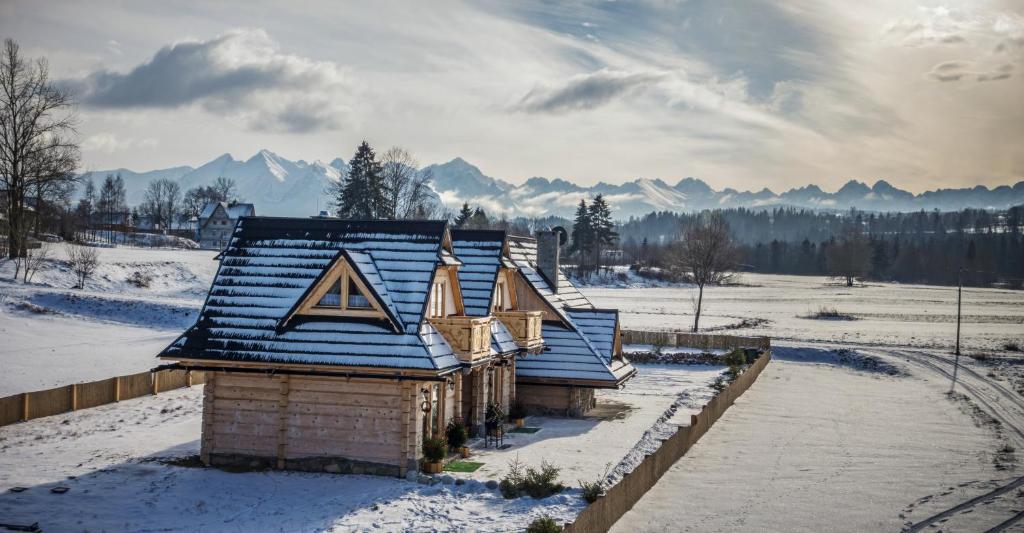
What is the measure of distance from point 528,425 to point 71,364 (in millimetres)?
20527

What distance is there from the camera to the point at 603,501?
15328 mm

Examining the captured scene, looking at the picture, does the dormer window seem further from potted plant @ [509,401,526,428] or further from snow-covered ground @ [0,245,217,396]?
snow-covered ground @ [0,245,217,396]

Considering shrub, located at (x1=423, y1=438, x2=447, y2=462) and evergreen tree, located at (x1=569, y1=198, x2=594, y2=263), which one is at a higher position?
evergreen tree, located at (x1=569, y1=198, x2=594, y2=263)

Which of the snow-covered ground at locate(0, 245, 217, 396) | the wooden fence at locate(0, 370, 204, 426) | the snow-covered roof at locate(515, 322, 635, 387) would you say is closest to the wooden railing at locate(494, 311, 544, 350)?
the snow-covered roof at locate(515, 322, 635, 387)

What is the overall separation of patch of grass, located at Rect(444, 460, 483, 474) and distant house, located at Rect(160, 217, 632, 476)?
1.05 m

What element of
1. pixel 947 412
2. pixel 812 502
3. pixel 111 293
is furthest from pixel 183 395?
pixel 947 412

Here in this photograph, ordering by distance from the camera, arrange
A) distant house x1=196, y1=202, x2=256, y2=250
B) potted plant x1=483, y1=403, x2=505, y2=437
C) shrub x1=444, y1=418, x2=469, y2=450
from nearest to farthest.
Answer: shrub x1=444, y1=418, x2=469, y2=450, potted plant x1=483, y1=403, x2=505, y2=437, distant house x1=196, y1=202, x2=256, y2=250

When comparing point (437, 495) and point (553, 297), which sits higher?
point (553, 297)

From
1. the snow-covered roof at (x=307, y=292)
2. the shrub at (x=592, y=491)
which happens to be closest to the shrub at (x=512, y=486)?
the shrub at (x=592, y=491)

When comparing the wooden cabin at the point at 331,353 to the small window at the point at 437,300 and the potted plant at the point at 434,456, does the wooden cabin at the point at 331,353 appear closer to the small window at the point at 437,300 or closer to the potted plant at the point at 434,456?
the small window at the point at 437,300

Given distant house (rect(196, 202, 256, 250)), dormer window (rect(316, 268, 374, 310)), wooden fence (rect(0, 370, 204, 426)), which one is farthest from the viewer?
distant house (rect(196, 202, 256, 250))

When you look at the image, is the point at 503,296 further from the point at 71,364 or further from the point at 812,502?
the point at 71,364

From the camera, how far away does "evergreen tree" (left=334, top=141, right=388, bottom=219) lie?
7369 centimetres

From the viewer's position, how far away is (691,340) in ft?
174
